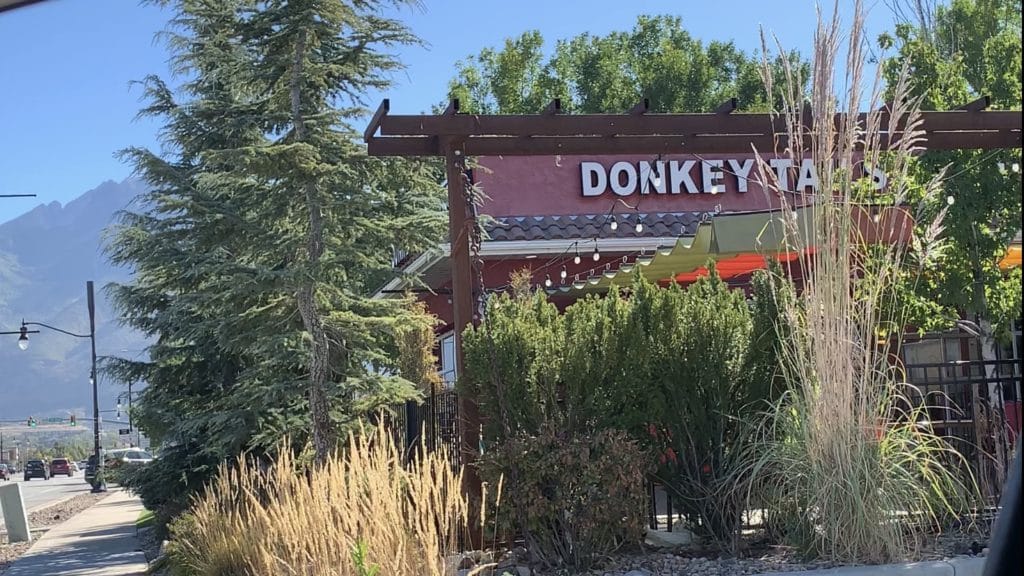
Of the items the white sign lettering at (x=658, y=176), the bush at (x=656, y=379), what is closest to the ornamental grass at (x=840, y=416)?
the bush at (x=656, y=379)

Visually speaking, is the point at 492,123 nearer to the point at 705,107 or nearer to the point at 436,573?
the point at 436,573

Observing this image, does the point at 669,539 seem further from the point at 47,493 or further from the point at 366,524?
the point at 47,493

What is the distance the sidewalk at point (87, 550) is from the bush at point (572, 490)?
721cm

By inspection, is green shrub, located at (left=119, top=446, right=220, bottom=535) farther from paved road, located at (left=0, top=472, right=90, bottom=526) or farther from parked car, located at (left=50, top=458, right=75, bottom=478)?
parked car, located at (left=50, top=458, right=75, bottom=478)

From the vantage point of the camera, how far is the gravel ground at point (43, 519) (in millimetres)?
15234

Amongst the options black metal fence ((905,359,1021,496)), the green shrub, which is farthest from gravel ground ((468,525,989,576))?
the green shrub

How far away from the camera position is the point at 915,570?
552cm

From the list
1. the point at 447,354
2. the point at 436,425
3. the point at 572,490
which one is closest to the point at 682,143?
the point at 436,425

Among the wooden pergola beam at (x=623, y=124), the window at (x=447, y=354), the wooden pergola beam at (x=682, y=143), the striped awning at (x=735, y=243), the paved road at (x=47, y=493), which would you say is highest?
the wooden pergola beam at (x=623, y=124)

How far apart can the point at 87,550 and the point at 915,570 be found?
1301cm

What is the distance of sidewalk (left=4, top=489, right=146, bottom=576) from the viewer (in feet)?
41.5

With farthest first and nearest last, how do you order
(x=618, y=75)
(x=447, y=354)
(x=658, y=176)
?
(x=618, y=75)
(x=447, y=354)
(x=658, y=176)

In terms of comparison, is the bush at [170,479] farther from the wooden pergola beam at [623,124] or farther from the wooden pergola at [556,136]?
the wooden pergola beam at [623,124]

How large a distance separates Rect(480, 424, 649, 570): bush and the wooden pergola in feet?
2.90
